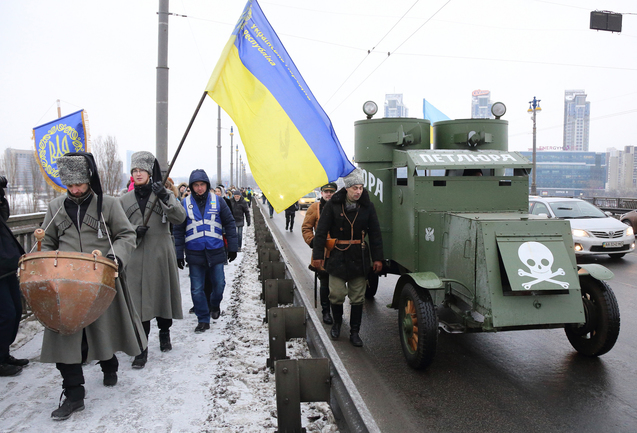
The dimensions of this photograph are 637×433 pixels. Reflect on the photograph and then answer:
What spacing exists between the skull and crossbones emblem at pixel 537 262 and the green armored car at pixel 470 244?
10 millimetres

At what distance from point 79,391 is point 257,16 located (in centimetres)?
388

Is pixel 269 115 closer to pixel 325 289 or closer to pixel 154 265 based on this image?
pixel 154 265

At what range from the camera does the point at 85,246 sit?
3717mm

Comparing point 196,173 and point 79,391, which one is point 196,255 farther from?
point 79,391

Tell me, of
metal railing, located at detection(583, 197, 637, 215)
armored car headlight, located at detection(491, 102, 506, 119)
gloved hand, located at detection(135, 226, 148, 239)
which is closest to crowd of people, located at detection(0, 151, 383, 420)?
gloved hand, located at detection(135, 226, 148, 239)

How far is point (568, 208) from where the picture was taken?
12.9m

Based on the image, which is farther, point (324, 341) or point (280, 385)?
point (324, 341)

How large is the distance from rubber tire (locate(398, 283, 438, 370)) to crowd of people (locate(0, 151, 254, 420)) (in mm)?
2528

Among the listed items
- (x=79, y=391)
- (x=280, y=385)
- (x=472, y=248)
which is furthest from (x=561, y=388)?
(x=79, y=391)

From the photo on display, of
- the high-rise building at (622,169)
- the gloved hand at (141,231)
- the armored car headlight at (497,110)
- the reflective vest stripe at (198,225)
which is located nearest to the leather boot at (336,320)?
the reflective vest stripe at (198,225)

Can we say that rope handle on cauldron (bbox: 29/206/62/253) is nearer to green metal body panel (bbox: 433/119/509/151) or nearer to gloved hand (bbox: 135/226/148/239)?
gloved hand (bbox: 135/226/148/239)

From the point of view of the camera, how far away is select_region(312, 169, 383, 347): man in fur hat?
219 inches

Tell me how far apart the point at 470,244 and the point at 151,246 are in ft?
10.9

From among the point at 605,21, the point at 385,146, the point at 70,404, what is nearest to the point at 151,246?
the point at 70,404
